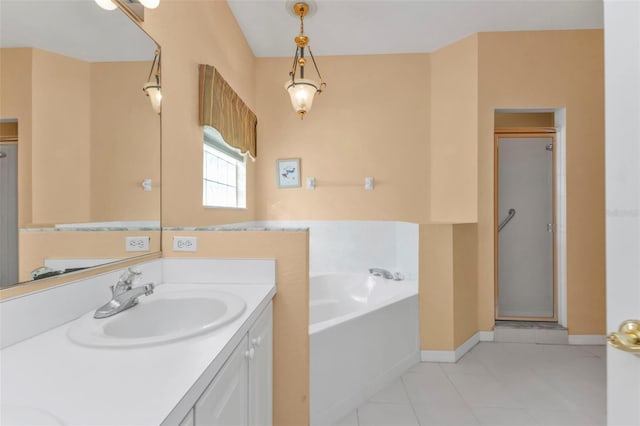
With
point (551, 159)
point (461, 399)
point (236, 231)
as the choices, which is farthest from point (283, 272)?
point (551, 159)

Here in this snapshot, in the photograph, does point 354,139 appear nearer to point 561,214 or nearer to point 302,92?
point 302,92

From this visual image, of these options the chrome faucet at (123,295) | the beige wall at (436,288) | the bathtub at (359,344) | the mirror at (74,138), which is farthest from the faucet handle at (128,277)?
the beige wall at (436,288)

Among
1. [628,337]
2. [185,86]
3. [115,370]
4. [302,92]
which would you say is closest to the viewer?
[628,337]

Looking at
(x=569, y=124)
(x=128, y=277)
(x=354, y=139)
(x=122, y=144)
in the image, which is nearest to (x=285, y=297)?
(x=128, y=277)

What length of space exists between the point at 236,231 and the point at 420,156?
7.74 feet

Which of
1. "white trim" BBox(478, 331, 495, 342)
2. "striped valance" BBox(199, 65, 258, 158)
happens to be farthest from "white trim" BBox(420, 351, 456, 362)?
"striped valance" BBox(199, 65, 258, 158)

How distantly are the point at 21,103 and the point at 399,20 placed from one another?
2.79 meters

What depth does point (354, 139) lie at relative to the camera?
314 cm

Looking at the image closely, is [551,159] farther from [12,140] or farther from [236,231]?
[12,140]

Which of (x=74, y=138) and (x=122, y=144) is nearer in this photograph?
(x=74, y=138)

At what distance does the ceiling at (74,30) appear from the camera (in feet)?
2.47

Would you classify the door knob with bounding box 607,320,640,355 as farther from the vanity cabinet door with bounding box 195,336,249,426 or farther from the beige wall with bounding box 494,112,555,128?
the beige wall with bounding box 494,112,555,128

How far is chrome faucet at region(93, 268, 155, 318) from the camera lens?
919 mm

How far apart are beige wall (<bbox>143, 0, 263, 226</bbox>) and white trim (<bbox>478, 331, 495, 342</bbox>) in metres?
2.53
